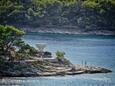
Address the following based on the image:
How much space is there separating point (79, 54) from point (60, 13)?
59686 mm

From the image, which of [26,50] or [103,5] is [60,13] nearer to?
[103,5]

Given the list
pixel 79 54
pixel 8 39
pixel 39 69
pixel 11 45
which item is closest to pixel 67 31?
pixel 79 54

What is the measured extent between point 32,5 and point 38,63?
9002 centimetres

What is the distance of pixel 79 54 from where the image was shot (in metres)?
A: 117

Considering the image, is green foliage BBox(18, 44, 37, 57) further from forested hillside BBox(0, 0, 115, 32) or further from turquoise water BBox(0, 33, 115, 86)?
forested hillside BBox(0, 0, 115, 32)

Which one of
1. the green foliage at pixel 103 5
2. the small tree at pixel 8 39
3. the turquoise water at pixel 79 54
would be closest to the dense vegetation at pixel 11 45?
the small tree at pixel 8 39

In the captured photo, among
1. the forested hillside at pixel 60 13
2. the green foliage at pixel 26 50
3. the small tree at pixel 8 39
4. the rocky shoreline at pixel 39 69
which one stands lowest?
the forested hillside at pixel 60 13

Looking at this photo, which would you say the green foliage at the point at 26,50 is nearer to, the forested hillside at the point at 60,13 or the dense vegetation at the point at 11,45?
the dense vegetation at the point at 11,45

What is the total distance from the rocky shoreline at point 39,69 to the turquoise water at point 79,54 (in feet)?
4.67

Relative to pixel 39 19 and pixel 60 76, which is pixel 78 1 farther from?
pixel 60 76

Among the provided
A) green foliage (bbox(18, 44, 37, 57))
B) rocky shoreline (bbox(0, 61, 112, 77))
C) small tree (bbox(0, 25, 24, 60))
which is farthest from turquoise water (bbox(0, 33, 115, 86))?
green foliage (bbox(18, 44, 37, 57))

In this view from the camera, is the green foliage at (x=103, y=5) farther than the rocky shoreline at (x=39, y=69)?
Yes

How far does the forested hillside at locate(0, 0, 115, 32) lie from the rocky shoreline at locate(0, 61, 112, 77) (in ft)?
264

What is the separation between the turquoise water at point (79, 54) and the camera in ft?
266
